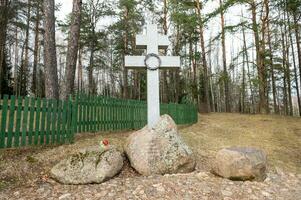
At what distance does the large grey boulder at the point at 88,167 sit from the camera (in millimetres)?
4953

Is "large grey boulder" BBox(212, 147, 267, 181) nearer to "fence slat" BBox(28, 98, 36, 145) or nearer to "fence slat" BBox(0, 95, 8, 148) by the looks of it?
"fence slat" BBox(28, 98, 36, 145)

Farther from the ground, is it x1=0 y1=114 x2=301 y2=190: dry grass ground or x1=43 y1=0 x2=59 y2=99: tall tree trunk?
x1=43 y1=0 x2=59 y2=99: tall tree trunk

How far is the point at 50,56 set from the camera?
8656mm

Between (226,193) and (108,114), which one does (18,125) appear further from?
(226,193)

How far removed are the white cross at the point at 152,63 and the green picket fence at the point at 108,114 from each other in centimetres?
182

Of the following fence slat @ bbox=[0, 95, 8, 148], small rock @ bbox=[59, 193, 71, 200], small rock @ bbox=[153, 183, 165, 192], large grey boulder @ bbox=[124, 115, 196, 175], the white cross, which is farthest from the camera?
the white cross

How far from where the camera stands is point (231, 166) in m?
5.48

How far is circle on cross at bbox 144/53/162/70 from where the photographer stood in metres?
7.09

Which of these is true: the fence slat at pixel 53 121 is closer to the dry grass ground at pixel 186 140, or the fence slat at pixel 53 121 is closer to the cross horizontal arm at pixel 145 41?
the dry grass ground at pixel 186 140

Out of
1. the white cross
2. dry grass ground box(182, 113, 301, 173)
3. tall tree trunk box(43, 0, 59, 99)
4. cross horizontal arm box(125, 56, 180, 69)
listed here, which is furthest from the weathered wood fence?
dry grass ground box(182, 113, 301, 173)

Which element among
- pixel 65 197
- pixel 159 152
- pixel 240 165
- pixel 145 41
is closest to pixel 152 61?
pixel 145 41

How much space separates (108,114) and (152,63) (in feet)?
8.80

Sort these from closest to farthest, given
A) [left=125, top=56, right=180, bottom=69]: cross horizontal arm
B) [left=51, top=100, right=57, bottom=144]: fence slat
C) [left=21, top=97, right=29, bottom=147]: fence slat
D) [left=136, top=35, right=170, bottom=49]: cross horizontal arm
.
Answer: [left=21, top=97, right=29, bottom=147]: fence slat, [left=51, top=100, right=57, bottom=144]: fence slat, [left=125, top=56, right=180, bottom=69]: cross horizontal arm, [left=136, top=35, right=170, bottom=49]: cross horizontal arm

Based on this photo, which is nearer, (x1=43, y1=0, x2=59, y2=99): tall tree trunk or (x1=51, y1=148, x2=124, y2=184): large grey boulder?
(x1=51, y1=148, x2=124, y2=184): large grey boulder
